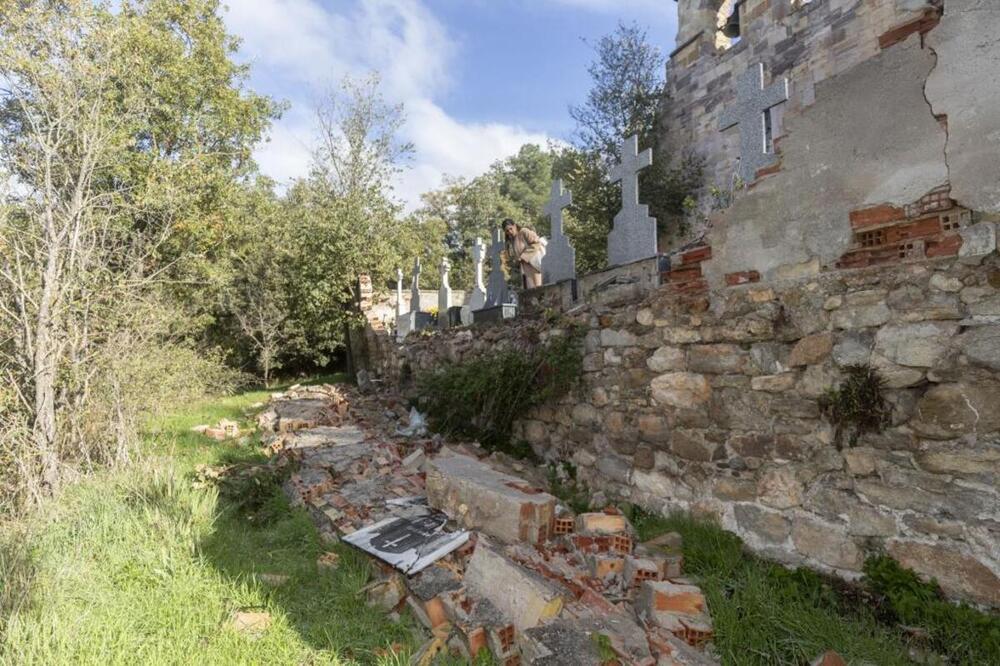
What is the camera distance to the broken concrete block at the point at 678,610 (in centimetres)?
247

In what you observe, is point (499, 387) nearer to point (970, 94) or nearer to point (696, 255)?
point (696, 255)

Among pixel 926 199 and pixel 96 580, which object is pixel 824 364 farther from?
pixel 96 580

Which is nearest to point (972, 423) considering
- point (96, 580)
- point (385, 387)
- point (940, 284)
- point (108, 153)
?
point (940, 284)

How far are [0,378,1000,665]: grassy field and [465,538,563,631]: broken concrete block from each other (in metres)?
0.43

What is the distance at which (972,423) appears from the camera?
2.36 m

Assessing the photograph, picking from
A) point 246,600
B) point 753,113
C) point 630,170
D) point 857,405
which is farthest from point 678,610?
point 753,113

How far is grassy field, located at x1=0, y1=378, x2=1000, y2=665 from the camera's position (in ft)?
7.75

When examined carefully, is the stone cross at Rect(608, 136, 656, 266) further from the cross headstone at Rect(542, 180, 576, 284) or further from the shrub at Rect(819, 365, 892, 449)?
the shrub at Rect(819, 365, 892, 449)

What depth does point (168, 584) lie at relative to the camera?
9.90 ft

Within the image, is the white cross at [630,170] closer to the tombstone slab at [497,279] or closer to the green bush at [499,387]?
the green bush at [499,387]

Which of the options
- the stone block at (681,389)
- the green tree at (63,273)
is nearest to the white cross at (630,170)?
the stone block at (681,389)

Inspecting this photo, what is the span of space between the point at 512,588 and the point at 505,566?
118mm

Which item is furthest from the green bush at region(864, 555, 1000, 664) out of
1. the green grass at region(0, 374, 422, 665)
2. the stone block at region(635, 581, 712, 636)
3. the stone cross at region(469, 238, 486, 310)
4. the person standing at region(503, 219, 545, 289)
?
the stone cross at region(469, 238, 486, 310)

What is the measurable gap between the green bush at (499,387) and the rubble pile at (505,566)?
50cm
